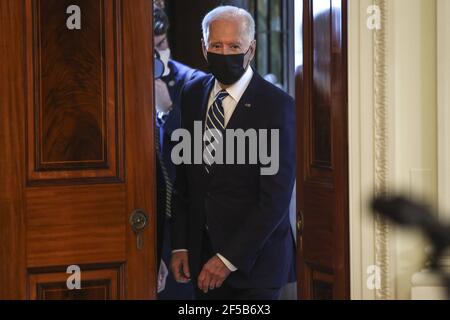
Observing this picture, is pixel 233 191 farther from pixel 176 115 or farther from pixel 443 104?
pixel 443 104

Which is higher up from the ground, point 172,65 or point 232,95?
point 172,65

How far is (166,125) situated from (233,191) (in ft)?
1.57

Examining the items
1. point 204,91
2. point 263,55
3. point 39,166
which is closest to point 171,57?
point 204,91

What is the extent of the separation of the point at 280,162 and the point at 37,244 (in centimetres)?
126

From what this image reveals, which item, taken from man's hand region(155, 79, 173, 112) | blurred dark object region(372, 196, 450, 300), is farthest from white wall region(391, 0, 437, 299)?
blurred dark object region(372, 196, 450, 300)

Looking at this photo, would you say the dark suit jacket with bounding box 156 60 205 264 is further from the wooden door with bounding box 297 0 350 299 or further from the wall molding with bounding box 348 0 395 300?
the wall molding with bounding box 348 0 395 300

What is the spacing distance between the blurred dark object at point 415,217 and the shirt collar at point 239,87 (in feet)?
10.3

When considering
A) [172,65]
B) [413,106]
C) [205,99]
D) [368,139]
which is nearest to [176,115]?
[205,99]

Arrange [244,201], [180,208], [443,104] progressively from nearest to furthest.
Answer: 1. [443,104]
2. [244,201]
3. [180,208]

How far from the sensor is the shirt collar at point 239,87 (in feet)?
11.9

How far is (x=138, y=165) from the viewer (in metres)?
2.97

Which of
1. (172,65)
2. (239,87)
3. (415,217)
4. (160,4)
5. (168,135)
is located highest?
(160,4)

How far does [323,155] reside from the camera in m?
2.95

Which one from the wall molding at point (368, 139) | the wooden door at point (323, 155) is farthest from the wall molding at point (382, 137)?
the wooden door at point (323, 155)
